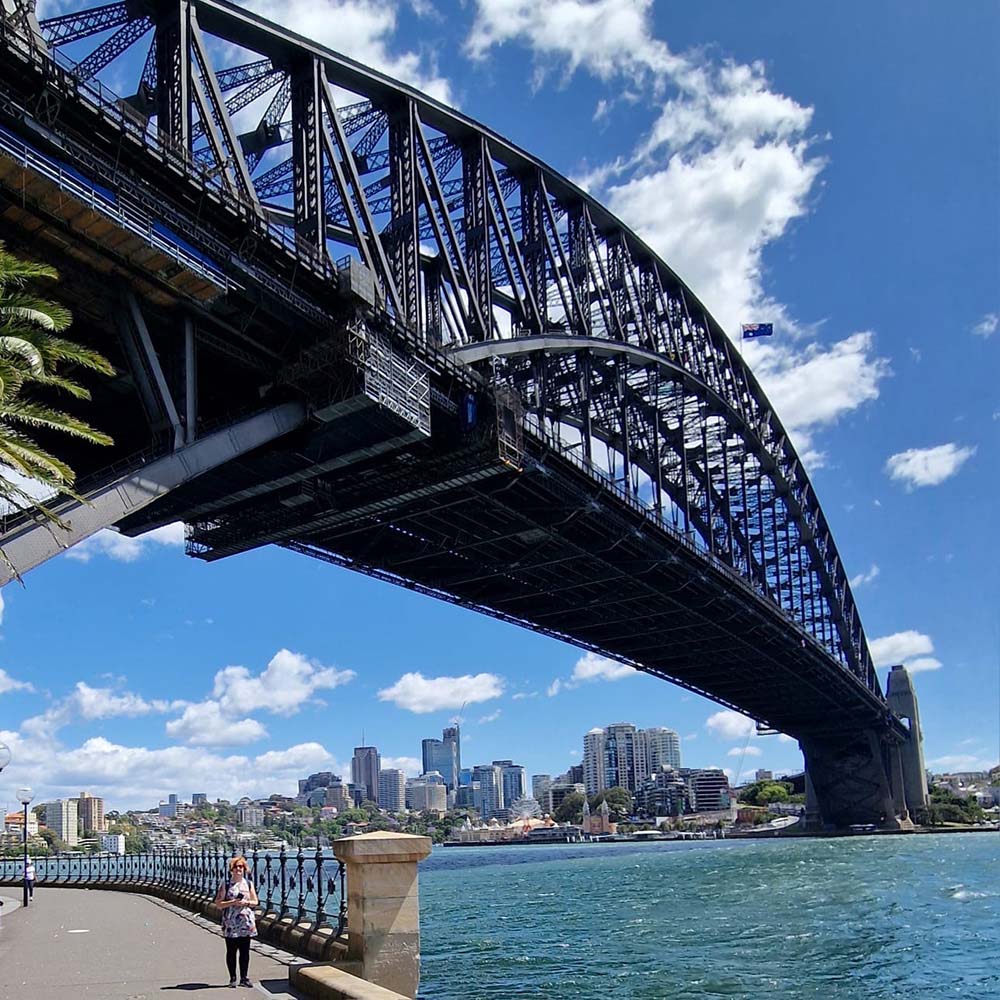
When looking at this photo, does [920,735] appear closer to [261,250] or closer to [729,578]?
[729,578]

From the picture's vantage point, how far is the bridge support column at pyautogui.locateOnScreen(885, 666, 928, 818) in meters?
142

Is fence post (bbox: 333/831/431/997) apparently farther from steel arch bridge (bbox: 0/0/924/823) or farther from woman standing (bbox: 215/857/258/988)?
steel arch bridge (bbox: 0/0/924/823)

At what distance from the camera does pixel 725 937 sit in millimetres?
35625

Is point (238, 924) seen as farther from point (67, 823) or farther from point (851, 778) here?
point (67, 823)

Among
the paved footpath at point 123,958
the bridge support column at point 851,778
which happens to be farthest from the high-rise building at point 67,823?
the paved footpath at point 123,958

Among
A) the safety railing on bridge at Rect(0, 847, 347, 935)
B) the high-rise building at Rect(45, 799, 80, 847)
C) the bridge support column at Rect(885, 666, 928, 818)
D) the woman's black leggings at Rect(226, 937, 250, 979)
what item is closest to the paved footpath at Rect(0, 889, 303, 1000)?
the woman's black leggings at Rect(226, 937, 250, 979)

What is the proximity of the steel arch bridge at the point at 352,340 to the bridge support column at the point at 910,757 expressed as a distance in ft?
213

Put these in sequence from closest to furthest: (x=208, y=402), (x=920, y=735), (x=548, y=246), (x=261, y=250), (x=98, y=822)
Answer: (x=261, y=250), (x=208, y=402), (x=548, y=246), (x=920, y=735), (x=98, y=822)

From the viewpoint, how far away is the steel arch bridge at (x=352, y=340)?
88.0 feet

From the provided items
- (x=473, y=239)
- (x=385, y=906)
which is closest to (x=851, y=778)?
(x=473, y=239)

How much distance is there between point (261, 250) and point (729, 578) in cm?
4851

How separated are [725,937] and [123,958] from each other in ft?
74.1

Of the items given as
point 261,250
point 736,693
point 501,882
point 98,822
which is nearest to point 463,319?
point 261,250

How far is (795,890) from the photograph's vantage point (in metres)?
54.3
